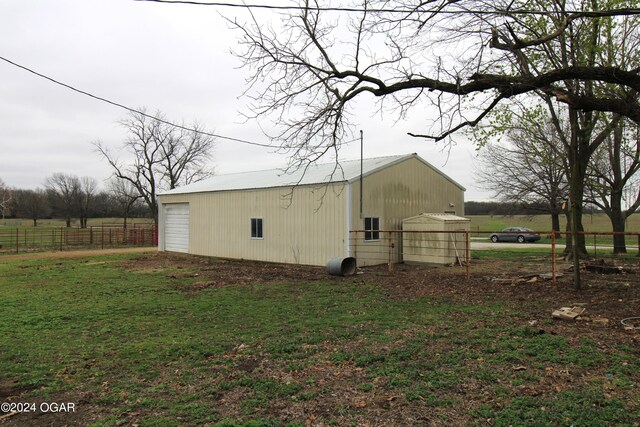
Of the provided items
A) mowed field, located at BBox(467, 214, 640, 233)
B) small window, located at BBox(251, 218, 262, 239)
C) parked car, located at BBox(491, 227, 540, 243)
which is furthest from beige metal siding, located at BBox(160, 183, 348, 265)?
mowed field, located at BBox(467, 214, 640, 233)

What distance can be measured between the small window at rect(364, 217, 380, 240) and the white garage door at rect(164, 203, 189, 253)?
11.5 m

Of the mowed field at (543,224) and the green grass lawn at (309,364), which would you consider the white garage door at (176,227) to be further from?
the mowed field at (543,224)

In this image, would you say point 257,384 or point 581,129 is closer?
point 257,384

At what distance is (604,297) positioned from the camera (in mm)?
8523

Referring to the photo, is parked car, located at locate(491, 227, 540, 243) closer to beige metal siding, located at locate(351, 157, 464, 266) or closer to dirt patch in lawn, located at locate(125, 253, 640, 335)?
beige metal siding, located at locate(351, 157, 464, 266)

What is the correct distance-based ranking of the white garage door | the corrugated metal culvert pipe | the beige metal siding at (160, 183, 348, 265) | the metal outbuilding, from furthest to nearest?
1. the white garage door
2. the beige metal siding at (160, 183, 348, 265)
3. the metal outbuilding
4. the corrugated metal culvert pipe

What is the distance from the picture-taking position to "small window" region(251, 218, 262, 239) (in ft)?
59.6

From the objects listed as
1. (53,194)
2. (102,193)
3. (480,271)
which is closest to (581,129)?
(480,271)

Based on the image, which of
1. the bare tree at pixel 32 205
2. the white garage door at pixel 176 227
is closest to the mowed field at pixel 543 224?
the white garage door at pixel 176 227

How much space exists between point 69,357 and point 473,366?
505 centimetres

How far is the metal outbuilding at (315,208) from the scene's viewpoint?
593 inches

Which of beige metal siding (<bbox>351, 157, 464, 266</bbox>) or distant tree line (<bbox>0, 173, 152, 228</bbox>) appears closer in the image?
beige metal siding (<bbox>351, 157, 464, 266</bbox>)

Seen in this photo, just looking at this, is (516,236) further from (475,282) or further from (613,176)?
(475,282)

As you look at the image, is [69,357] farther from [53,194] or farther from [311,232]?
[53,194]
